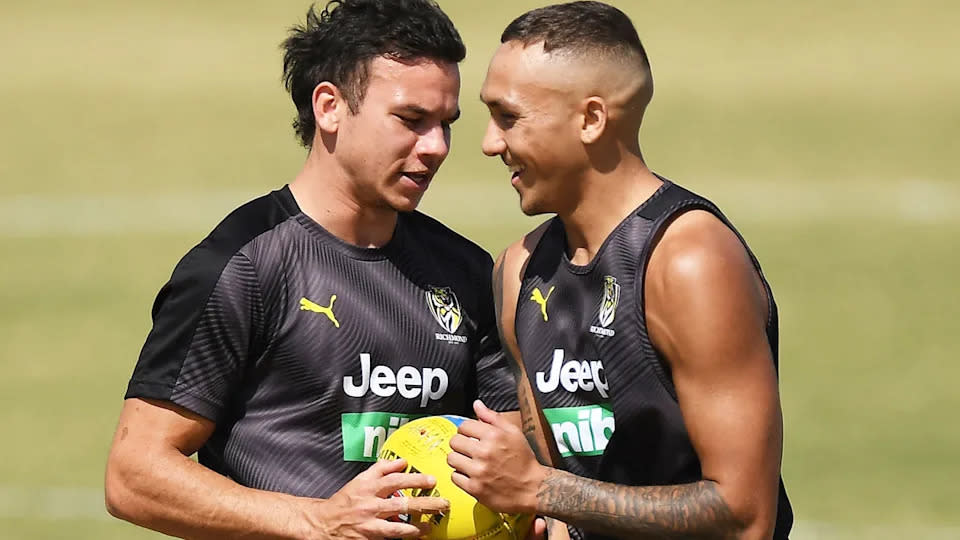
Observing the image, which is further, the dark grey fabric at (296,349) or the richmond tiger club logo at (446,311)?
the richmond tiger club logo at (446,311)

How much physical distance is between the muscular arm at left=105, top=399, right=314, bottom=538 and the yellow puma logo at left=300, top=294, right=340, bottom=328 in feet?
2.10

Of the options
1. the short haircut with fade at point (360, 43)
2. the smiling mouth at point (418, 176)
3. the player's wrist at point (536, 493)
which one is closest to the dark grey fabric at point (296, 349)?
the smiling mouth at point (418, 176)

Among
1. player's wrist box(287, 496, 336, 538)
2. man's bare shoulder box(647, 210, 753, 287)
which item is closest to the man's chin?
man's bare shoulder box(647, 210, 753, 287)

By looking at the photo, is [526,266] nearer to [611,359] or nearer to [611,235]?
[611,235]

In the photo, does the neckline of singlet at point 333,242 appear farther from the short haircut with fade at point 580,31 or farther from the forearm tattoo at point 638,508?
the forearm tattoo at point 638,508

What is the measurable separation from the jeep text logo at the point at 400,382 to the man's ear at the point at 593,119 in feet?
4.07

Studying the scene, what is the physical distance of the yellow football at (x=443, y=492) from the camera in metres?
6.67

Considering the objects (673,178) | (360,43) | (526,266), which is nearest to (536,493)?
(526,266)

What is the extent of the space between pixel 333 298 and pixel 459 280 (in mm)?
698

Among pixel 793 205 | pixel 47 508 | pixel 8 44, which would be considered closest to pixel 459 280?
pixel 47 508

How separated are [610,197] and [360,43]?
133 cm

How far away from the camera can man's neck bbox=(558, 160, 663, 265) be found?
6797 mm

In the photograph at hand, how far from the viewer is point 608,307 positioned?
21.8 feet

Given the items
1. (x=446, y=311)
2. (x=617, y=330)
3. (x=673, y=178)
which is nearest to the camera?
(x=617, y=330)
